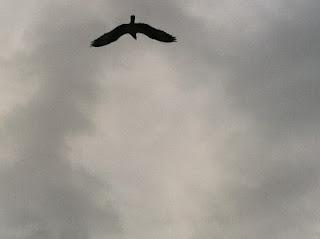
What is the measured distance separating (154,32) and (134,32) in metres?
2.97

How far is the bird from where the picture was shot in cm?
8019

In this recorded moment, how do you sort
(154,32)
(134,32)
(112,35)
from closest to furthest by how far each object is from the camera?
(134,32) → (154,32) → (112,35)

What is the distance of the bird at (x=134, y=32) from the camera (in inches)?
3157

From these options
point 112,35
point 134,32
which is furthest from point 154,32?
point 112,35

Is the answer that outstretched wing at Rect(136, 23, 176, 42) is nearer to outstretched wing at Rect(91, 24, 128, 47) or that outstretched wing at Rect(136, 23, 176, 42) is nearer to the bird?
the bird

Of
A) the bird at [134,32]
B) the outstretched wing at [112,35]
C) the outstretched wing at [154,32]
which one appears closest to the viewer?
the outstretched wing at [154,32]

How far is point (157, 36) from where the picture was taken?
265 feet

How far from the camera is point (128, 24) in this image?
80.7 metres

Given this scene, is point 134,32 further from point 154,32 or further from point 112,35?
point 112,35

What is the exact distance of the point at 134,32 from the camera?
80625 mm

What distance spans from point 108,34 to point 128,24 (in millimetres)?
3461

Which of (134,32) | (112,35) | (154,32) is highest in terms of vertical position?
(112,35)

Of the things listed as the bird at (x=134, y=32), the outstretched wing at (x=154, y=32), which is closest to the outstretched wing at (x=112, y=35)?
the bird at (x=134, y=32)

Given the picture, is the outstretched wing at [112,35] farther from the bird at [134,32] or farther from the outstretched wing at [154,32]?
the outstretched wing at [154,32]
